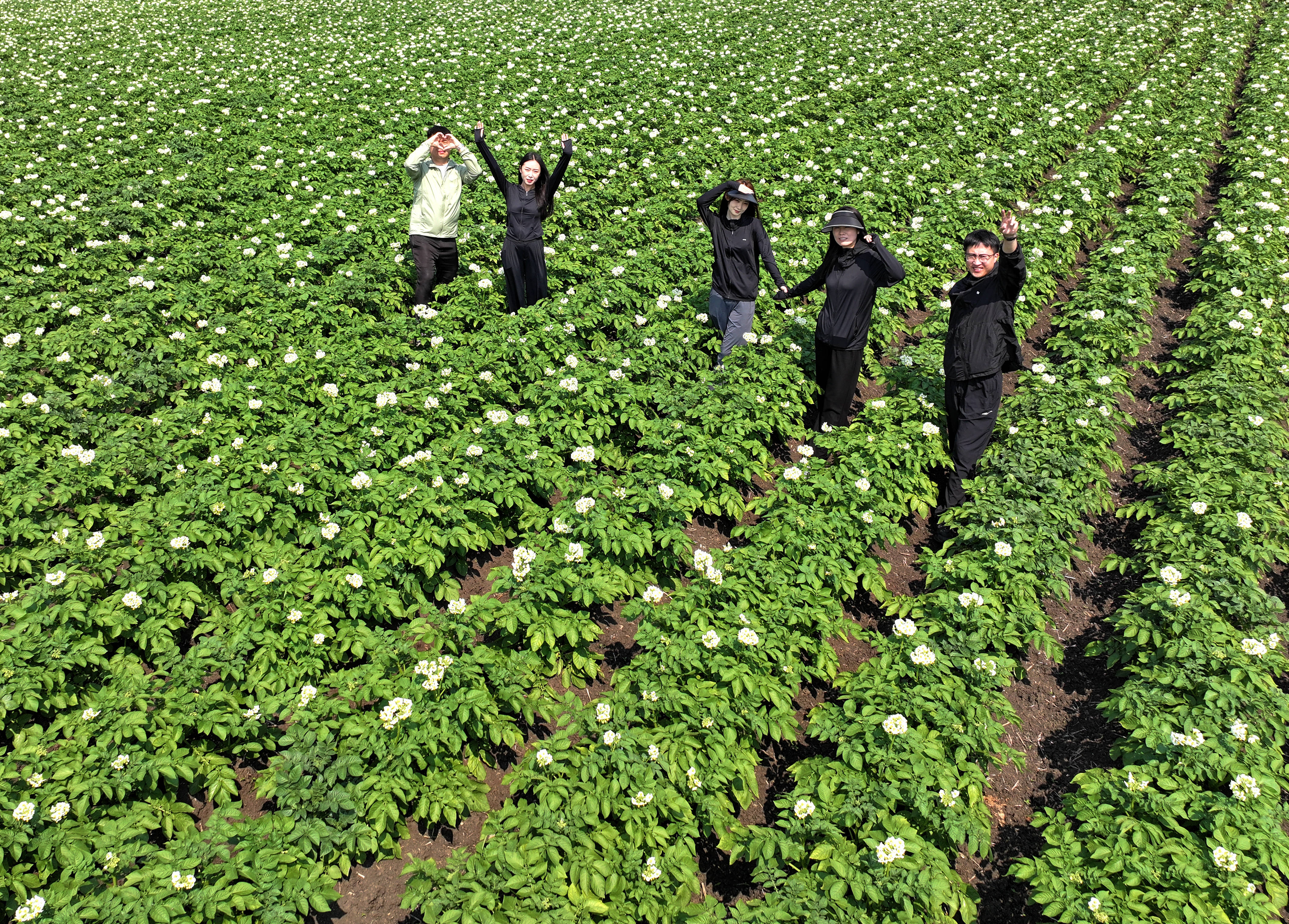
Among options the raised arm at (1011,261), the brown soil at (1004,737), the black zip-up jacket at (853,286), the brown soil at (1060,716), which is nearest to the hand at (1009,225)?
the raised arm at (1011,261)

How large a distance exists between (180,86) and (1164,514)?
1941cm

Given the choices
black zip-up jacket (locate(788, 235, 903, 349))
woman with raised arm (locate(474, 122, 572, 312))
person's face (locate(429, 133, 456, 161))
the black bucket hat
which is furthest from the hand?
person's face (locate(429, 133, 456, 161))

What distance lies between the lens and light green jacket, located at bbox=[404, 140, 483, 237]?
23.9ft

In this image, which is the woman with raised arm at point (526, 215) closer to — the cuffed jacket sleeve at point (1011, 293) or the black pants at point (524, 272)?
the black pants at point (524, 272)

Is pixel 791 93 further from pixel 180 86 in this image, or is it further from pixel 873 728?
pixel 873 728

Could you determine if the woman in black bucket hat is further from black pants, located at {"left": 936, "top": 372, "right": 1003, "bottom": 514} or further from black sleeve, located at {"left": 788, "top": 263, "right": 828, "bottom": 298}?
black pants, located at {"left": 936, "top": 372, "right": 1003, "bottom": 514}

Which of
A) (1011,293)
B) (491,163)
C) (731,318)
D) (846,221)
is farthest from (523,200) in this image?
(1011,293)

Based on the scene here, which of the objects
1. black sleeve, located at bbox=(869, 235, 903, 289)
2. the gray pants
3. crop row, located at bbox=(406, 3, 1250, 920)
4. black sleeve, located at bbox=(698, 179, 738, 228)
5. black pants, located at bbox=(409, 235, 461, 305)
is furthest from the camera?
black pants, located at bbox=(409, 235, 461, 305)

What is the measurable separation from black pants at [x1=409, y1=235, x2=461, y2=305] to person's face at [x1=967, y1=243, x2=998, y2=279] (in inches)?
210

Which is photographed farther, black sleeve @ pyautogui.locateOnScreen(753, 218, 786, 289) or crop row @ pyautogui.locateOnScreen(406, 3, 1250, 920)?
black sleeve @ pyautogui.locateOnScreen(753, 218, 786, 289)

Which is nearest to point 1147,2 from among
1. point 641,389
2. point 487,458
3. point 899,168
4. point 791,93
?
point 791,93

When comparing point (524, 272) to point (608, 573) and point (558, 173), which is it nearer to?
point (558, 173)

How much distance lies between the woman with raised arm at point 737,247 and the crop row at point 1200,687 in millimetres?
3927

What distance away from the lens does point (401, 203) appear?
1023cm
